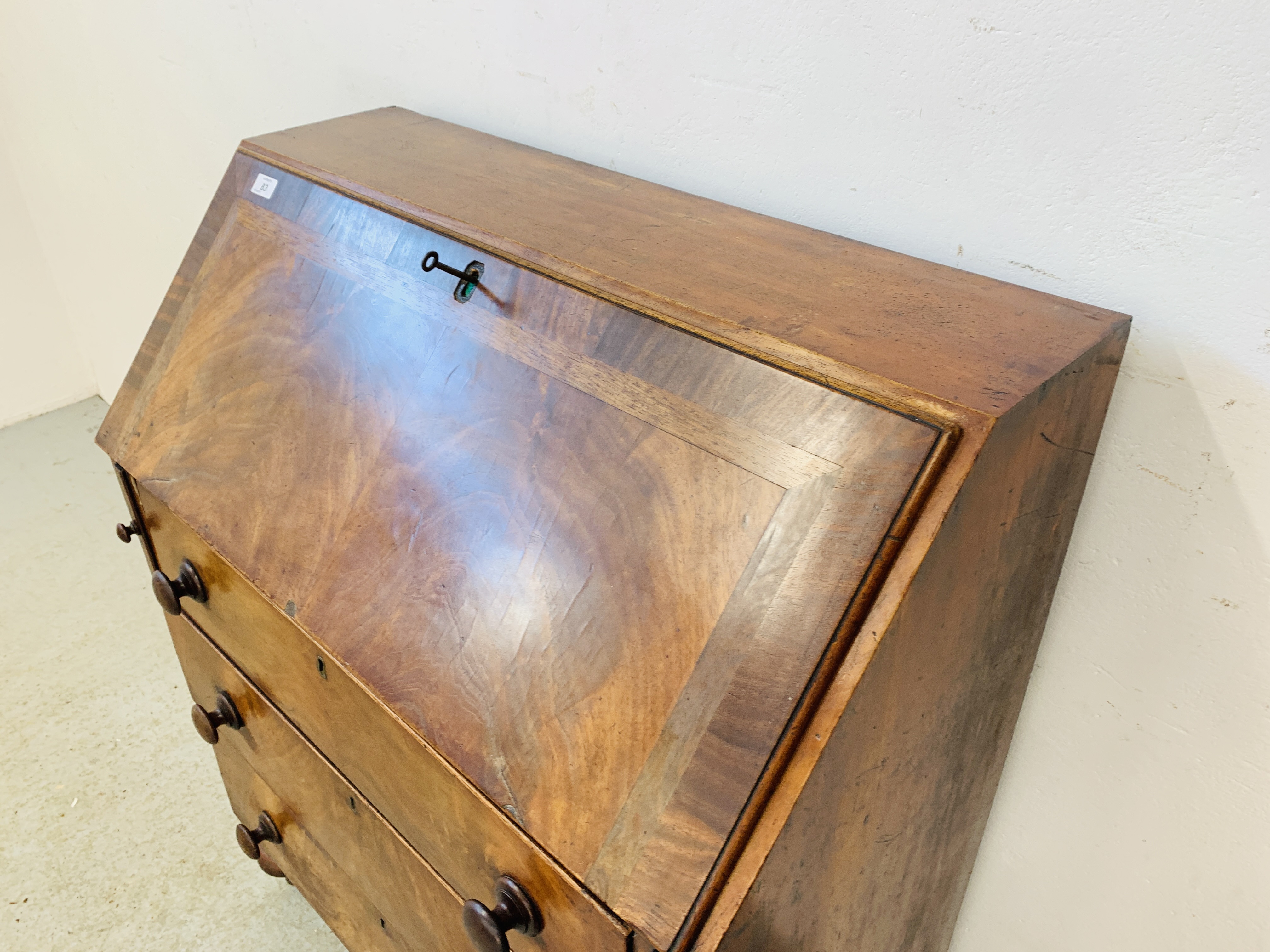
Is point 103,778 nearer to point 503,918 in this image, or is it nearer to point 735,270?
point 503,918

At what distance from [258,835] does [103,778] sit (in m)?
0.63

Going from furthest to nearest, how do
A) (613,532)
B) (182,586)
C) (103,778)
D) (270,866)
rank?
(103,778) < (270,866) < (182,586) < (613,532)

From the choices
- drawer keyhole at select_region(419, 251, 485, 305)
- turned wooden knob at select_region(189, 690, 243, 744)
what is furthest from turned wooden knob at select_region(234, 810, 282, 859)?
drawer keyhole at select_region(419, 251, 485, 305)

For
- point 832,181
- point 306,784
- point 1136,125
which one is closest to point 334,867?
point 306,784

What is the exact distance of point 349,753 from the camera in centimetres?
94

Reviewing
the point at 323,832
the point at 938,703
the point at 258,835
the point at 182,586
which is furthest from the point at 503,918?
the point at 258,835

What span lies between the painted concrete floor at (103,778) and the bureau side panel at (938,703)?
3.52ft

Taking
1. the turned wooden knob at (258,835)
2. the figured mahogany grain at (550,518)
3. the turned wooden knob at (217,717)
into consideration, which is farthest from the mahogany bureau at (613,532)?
the turned wooden knob at (258,835)

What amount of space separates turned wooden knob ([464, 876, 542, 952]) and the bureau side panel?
0.21 metres

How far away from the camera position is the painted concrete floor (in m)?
1.49

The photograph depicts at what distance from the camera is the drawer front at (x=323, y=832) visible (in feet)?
3.15

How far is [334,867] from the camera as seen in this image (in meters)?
1.16

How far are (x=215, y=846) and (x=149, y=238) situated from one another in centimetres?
138

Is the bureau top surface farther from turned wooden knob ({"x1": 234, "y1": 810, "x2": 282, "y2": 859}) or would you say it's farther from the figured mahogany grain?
turned wooden knob ({"x1": 234, "y1": 810, "x2": 282, "y2": 859})
